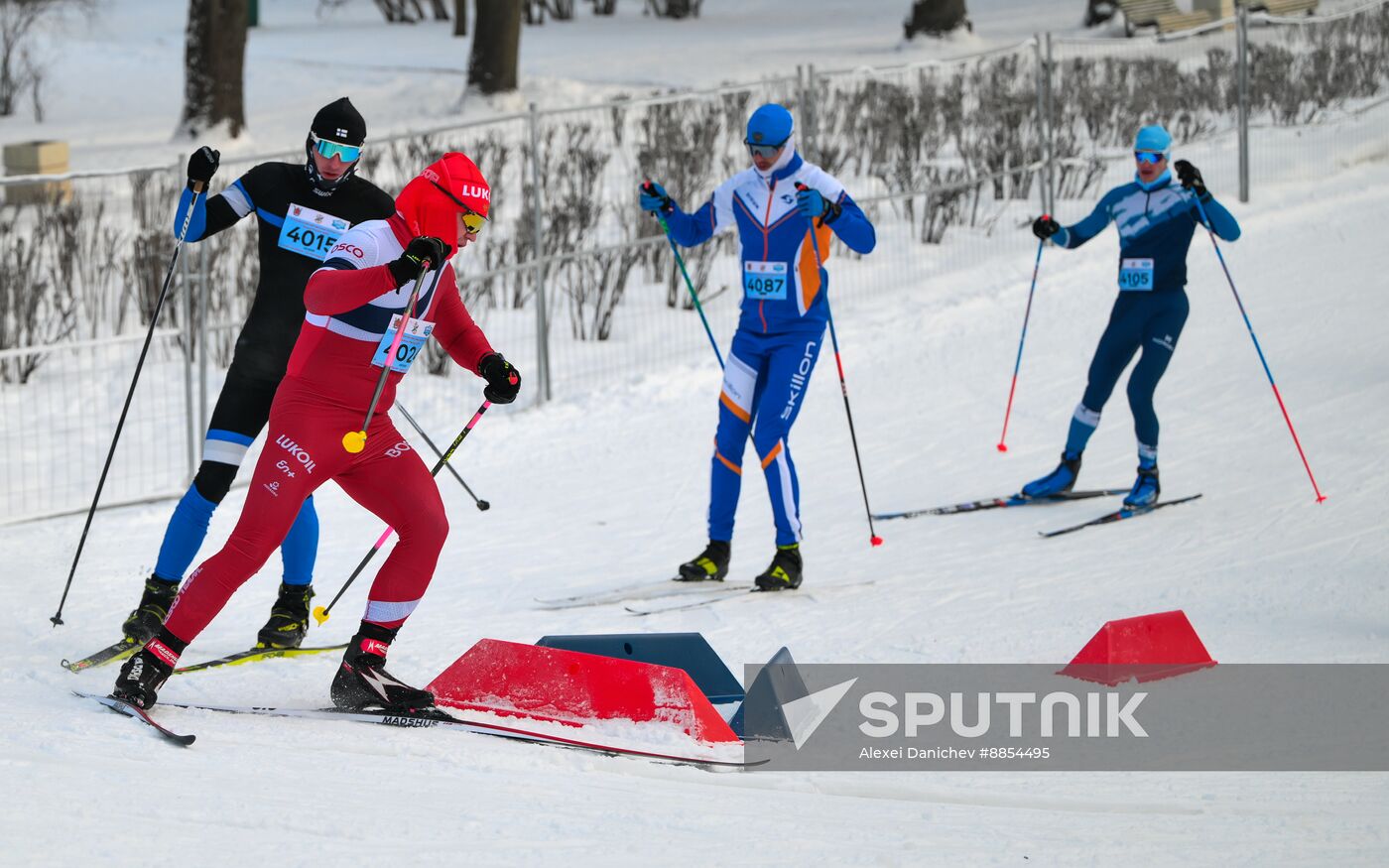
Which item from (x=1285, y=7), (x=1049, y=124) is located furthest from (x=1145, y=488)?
(x=1285, y=7)

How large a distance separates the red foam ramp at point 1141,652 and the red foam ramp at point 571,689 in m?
1.38

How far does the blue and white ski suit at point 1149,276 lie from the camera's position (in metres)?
7.89

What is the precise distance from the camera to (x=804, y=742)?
4.92m

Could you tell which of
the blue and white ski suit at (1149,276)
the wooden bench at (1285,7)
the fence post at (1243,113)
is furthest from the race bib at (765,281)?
the wooden bench at (1285,7)

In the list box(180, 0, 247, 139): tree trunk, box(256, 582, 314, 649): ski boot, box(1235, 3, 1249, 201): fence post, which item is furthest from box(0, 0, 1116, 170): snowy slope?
box(256, 582, 314, 649): ski boot

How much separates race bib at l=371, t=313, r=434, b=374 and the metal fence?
3.49 metres

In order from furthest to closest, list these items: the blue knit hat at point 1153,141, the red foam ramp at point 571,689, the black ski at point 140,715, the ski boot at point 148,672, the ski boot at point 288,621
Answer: the blue knit hat at point 1153,141, the ski boot at point 288,621, the red foam ramp at point 571,689, the ski boot at point 148,672, the black ski at point 140,715

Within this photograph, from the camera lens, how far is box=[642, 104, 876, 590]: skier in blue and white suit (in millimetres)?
6684

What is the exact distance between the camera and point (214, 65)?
1675cm

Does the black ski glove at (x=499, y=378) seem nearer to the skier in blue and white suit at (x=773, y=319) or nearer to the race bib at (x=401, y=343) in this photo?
the race bib at (x=401, y=343)

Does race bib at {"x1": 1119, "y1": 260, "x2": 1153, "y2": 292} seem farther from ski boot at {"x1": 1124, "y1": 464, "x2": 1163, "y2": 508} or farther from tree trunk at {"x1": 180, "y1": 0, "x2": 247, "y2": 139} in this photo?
tree trunk at {"x1": 180, "y1": 0, "x2": 247, "y2": 139}

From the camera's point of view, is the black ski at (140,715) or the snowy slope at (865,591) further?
the black ski at (140,715)

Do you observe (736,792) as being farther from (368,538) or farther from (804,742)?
(368,538)

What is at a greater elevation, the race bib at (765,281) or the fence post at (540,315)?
the race bib at (765,281)
